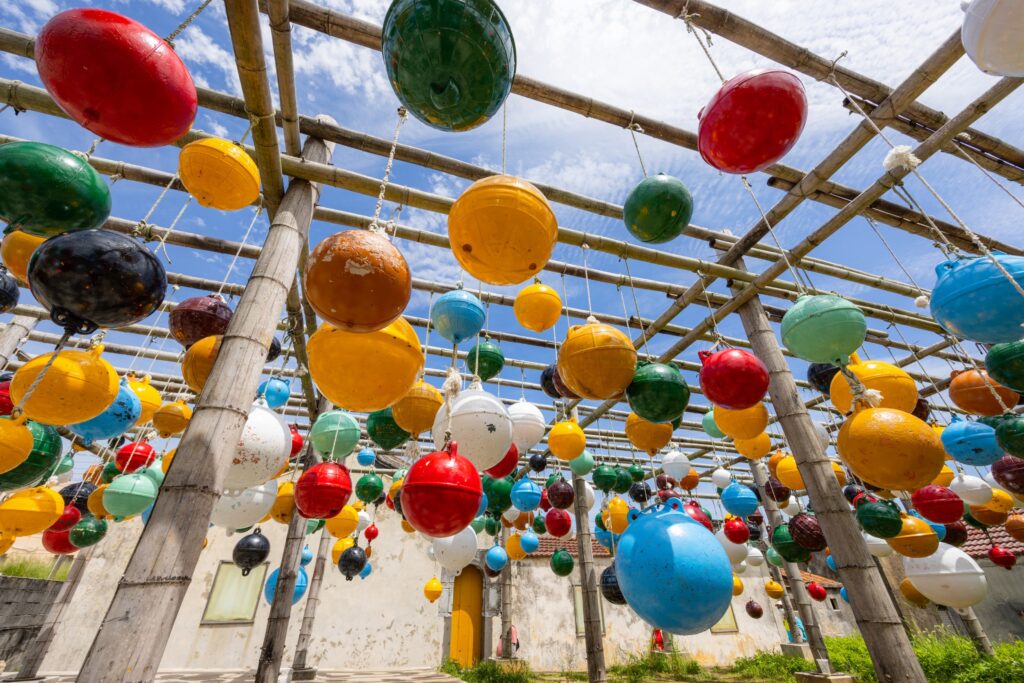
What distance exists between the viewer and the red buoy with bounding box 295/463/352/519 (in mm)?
3461

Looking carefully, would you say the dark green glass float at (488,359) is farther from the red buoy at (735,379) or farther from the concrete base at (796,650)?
the concrete base at (796,650)

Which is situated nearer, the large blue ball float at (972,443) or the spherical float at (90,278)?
the spherical float at (90,278)

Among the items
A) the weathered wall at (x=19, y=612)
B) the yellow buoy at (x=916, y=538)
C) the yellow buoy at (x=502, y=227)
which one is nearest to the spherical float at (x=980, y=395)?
the yellow buoy at (x=916, y=538)

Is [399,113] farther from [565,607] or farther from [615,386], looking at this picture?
[565,607]

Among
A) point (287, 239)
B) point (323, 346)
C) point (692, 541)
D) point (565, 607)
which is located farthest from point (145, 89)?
point (565, 607)

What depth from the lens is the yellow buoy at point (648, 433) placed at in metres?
4.39

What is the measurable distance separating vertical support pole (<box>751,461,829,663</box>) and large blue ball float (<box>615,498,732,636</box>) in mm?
7852

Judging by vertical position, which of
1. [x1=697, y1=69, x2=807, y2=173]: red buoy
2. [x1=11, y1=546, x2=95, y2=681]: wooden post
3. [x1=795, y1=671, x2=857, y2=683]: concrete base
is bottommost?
[x1=795, y1=671, x2=857, y2=683]: concrete base

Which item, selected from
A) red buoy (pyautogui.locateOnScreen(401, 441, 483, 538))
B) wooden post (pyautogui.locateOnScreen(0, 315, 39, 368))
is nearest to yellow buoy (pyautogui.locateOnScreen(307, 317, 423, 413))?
red buoy (pyautogui.locateOnScreen(401, 441, 483, 538))

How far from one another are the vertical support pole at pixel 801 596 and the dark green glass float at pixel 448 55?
9900mm

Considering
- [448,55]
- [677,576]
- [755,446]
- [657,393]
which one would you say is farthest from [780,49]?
[755,446]

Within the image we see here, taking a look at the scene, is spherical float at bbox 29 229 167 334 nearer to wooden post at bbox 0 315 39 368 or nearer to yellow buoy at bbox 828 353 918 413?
yellow buoy at bbox 828 353 918 413

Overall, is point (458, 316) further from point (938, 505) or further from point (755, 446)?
point (938, 505)

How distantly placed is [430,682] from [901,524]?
992cm
